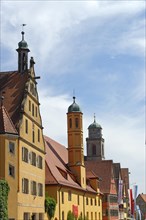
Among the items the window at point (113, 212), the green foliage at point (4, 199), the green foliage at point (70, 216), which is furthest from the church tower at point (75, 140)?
the green foliage at point (4, 199)

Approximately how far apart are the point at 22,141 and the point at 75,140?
2693 cm

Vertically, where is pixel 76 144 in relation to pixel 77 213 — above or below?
above

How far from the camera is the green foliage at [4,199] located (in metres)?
35.3

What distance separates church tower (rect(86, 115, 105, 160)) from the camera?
11850cm

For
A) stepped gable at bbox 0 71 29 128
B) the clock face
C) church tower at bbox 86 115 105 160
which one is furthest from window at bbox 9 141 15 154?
the clock face

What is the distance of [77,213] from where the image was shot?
60469 mm

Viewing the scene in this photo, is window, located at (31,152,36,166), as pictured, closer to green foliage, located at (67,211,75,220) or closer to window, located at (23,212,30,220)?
window, located at (23,212,30,220)

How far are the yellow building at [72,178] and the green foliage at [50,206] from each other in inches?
76.1

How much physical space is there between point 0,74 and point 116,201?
4668 cm

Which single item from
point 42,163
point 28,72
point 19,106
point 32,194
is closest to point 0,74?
point 28,72

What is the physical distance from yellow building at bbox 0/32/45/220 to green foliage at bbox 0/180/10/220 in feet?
3.01

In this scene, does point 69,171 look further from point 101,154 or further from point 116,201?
point 101,154

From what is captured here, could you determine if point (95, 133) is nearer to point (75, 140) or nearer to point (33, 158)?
point (75, 140)

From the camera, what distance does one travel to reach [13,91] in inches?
1784
